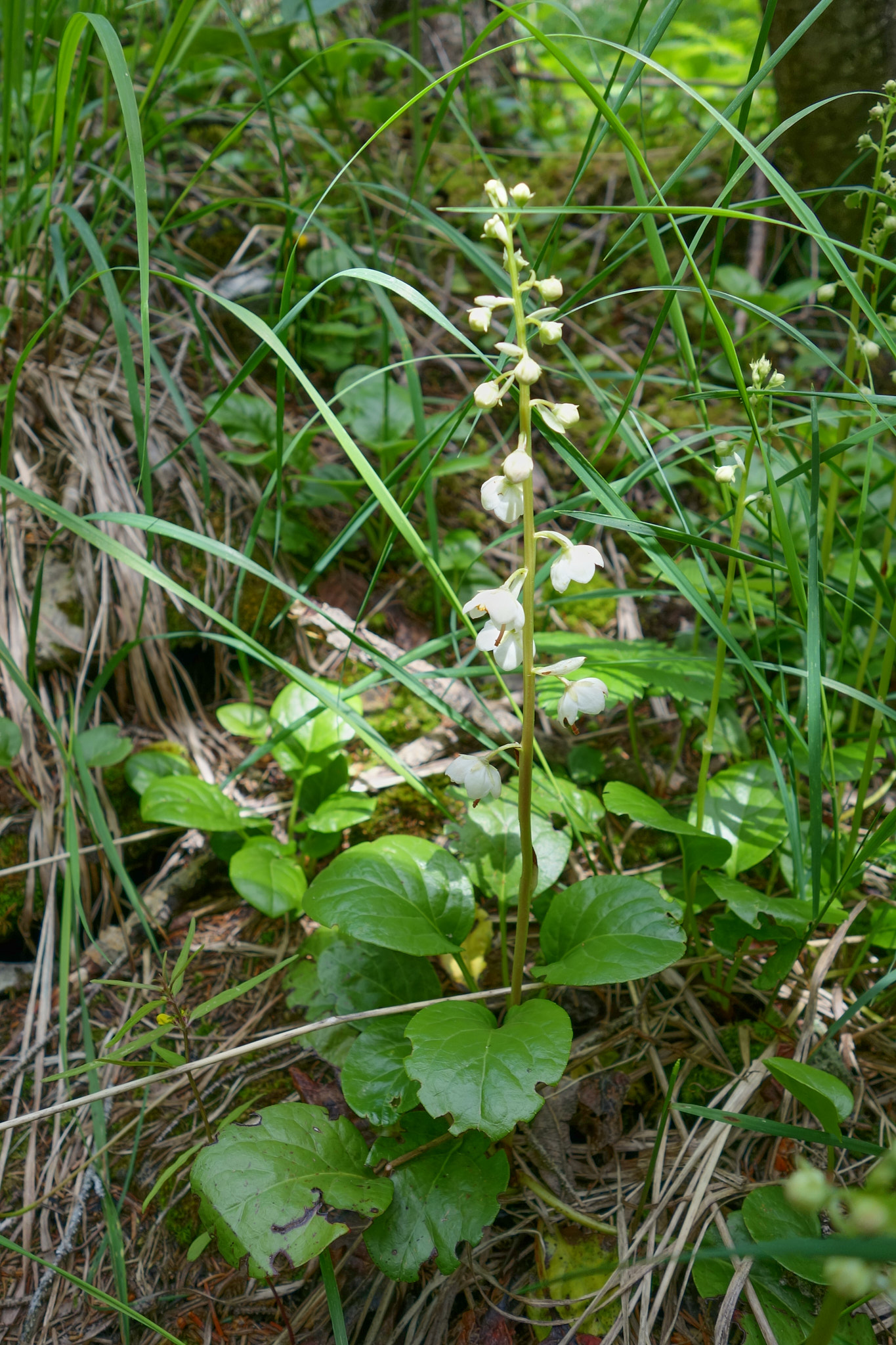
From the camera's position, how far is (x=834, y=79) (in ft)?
7.32

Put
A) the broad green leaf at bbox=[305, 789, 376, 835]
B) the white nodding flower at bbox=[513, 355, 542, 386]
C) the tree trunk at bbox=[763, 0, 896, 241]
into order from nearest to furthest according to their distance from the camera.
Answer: the white nodding flower at bbox=[513, 355, 542, 386], the broad green leaf at bbox=[305, 789, 376, 835], the tree trunk at bbox=[763, 0, 896, 241]

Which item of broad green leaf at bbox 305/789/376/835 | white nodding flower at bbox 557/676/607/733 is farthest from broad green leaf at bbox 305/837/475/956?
white nodding flower at bbox 557/676/607/733

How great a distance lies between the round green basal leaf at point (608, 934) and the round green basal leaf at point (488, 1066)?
0.08m

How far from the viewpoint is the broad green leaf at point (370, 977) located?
1324 mm

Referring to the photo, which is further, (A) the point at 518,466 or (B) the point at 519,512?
(B) the point at 519,512

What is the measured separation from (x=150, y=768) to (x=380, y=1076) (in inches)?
33.7

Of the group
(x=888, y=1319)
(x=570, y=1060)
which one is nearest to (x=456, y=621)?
(x=570, y=1060)

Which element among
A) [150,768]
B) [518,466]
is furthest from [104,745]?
[518,466]

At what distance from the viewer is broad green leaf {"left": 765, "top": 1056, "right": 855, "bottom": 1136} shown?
983mm

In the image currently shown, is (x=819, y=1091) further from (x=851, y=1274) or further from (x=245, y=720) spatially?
(x=245, y=720)

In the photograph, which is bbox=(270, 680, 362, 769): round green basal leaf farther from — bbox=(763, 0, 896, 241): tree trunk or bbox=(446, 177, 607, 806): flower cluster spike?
bbox=(763, 0, 896, 241): tree trunk

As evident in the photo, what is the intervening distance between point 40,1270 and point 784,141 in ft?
11.3

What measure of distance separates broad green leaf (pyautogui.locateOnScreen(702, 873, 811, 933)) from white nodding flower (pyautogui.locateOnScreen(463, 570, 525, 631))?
1.90 feet

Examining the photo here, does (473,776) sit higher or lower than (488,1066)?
higher
